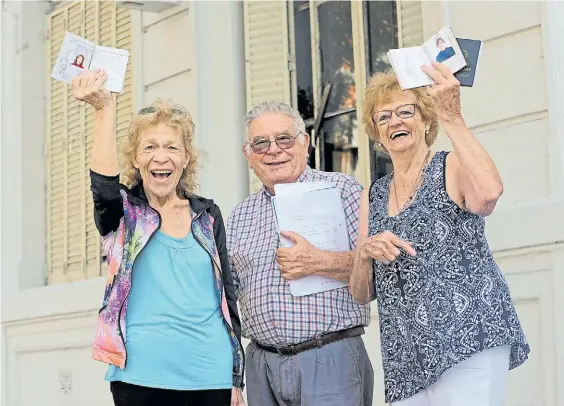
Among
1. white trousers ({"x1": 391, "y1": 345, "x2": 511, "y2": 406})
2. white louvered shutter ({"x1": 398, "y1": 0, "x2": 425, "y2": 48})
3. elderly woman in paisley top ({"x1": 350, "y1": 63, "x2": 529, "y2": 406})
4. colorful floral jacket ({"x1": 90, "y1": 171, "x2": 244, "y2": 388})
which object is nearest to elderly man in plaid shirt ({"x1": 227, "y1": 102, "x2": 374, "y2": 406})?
colorful floral jacket ({"x1": 90, "y1": 171, "x2": 244, "y2": 388})

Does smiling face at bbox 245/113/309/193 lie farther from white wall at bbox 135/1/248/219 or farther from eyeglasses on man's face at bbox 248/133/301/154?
white wall at bbox 135/1/248/219

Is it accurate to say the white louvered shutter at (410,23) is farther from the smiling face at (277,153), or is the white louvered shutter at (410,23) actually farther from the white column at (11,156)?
the white column at (11,156)

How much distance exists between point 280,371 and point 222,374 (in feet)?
0.90

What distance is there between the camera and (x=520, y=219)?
3.98 m

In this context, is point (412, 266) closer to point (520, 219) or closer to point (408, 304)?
point (408, 304)

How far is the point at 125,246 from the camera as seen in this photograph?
2648 mm

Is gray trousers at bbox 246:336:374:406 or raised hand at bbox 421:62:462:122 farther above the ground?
raised hand at bbox 421:62:462:122

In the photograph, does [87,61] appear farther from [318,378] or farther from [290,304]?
[318,378]

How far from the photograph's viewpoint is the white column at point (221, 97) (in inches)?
218

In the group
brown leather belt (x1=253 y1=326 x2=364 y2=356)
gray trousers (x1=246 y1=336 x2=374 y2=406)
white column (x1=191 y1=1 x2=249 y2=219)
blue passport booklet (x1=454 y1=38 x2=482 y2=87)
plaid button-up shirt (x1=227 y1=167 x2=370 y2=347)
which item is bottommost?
gray trousers (x1=246 y1=336 x2=374 y2=406)

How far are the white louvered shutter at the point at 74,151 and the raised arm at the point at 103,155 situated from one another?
12.6 feet

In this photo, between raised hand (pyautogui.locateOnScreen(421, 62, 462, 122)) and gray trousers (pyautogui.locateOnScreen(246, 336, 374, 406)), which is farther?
gray trousers (pyautogui.locateOnScreen(246, 336, 374, 406))

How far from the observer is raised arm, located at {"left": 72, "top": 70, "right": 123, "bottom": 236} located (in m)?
2.56

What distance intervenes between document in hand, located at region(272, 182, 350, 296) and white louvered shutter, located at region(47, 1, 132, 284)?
3.76 m
